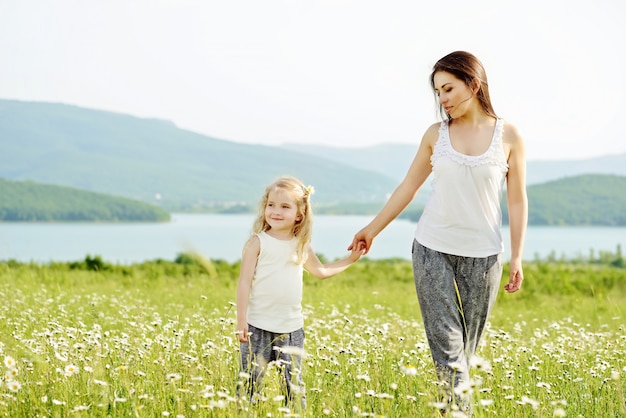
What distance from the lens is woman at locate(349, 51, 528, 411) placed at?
15.0 ft

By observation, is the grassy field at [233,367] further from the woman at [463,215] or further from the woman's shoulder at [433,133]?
the woman's shoulder at [433,133]

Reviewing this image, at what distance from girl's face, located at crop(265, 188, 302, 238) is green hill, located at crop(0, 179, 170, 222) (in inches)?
2789

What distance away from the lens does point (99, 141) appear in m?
195

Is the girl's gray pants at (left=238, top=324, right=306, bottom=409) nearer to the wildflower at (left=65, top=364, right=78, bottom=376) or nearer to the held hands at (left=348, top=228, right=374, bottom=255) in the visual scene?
the held hands at (left=348, top=228, right=374, bottom=255)

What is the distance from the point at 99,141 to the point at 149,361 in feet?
649

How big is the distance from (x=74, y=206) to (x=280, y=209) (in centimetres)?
7443

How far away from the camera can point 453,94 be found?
466cm

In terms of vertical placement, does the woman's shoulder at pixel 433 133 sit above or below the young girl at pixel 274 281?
above

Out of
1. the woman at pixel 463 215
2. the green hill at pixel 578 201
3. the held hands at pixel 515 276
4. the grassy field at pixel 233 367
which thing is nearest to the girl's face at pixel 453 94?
the woman at pixel 463 215

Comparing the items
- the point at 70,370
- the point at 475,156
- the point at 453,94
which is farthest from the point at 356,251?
the point at 70,370

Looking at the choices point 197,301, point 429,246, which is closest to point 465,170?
point 429,246

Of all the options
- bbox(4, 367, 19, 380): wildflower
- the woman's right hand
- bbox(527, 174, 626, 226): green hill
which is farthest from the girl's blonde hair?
bbox(527, 174, 626, 226): green hill

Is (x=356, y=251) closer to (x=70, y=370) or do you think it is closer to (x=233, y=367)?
(x=233, y=367)

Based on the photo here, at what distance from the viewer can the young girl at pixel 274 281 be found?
16.0ft
